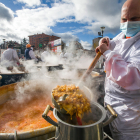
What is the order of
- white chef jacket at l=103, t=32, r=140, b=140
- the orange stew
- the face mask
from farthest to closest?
the orange stew, the face mask, white chef jacket at l=103, t=32, r=140, b=140

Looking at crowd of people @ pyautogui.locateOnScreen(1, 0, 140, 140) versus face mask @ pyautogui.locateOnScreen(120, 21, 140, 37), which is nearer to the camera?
crowd of people @ pyautogui.locateOnScreen(1, 0, 140, 140)

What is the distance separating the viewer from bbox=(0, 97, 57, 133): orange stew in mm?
2059

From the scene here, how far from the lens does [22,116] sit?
2.40m

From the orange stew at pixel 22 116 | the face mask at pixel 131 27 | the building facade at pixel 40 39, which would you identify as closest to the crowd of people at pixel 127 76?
the face mask at pixel 131 27

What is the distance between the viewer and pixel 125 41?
1435 millimetres

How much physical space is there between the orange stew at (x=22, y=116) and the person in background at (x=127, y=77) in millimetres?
1450

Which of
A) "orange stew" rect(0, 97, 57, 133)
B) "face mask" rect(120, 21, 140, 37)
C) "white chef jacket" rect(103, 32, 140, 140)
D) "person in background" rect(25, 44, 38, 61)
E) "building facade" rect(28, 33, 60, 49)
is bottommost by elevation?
"orange stew" rect(0, 97, 57, 133)

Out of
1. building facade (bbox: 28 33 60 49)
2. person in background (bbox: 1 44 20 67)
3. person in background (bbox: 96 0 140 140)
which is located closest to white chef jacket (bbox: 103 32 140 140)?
person in background (bbox: 96 0 140 140)

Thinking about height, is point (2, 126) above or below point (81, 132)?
below

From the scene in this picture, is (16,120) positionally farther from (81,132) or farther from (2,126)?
(81,132)

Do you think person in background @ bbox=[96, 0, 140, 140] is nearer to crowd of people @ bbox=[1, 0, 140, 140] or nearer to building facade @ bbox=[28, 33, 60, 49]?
crowd of people @ bbox=[1, 0, 140, 140]

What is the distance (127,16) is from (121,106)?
126cm

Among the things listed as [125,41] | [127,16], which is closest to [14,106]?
[125,41]

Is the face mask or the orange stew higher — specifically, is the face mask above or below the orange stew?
above
